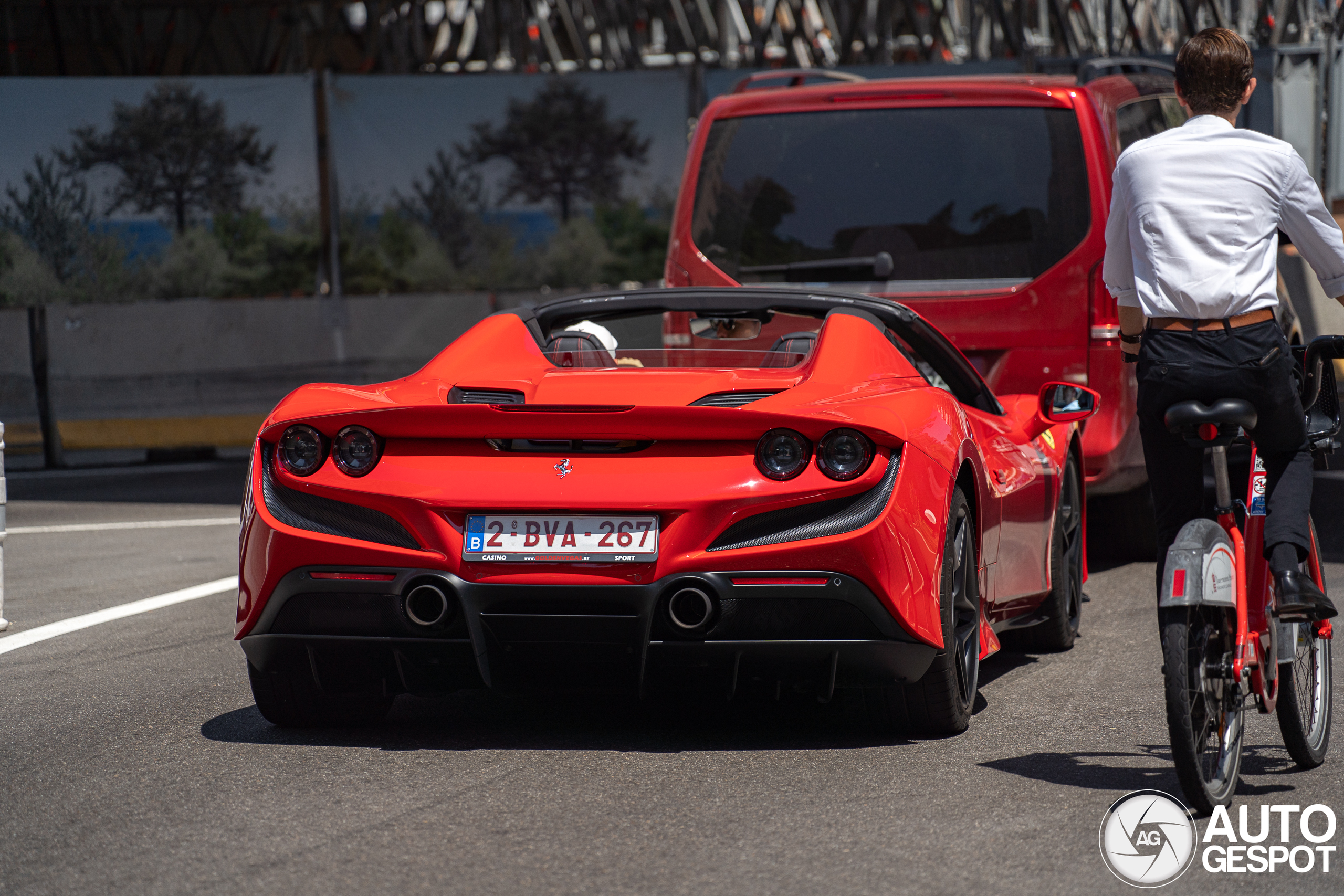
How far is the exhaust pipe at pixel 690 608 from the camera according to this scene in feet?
15.4

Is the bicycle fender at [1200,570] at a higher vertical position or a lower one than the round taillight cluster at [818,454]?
lower

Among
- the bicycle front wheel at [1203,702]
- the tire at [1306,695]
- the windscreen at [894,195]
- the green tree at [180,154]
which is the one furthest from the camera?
the green tree at [180,154]

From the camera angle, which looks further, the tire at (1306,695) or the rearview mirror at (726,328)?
the rearview mirror at (726,328)

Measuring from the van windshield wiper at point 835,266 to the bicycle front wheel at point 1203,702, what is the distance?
171 inches

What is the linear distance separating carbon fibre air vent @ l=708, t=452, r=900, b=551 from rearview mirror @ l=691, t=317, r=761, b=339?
4.22ft

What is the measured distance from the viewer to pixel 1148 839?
4102 mm

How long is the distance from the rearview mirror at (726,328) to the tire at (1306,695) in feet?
6.47

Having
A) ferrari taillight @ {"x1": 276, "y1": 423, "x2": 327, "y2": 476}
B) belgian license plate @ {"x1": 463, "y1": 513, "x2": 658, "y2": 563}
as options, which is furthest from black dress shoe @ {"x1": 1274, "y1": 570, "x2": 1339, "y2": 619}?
ferrari taillight @ {"x1": 276, "y1": 423, "x2": 327, "y2": 476}

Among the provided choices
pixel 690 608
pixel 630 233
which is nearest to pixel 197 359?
pixel 630 233

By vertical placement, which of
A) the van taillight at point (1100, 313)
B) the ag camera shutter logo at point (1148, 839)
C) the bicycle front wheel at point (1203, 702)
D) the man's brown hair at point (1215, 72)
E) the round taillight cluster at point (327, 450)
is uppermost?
the man's brown hair at point (1215, 72)

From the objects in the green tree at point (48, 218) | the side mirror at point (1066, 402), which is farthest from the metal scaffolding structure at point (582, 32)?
the side mirror at point (1066, 402)

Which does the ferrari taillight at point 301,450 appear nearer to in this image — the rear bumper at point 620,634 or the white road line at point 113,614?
the rear bumper at point 620,634

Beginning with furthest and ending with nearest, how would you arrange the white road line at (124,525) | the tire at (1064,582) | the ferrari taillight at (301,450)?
the white road line at (124,525) < the tire at (1064,582) < the ferrari taillight at (301,450)

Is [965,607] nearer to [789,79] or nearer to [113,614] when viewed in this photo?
[113,614]
